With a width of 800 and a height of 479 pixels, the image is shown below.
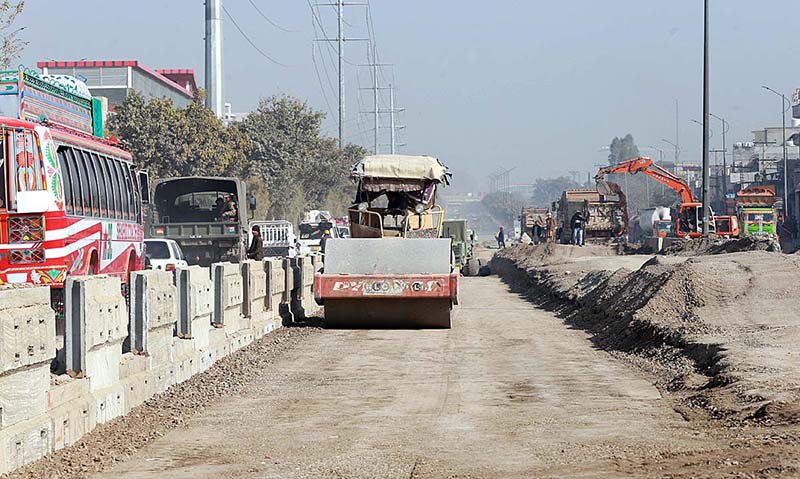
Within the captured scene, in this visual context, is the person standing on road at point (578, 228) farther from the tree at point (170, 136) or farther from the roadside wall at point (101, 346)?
the roadside wall at point (101, 346)

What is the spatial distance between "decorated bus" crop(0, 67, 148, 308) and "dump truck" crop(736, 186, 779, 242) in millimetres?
45727

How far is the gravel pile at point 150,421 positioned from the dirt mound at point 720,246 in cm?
2125

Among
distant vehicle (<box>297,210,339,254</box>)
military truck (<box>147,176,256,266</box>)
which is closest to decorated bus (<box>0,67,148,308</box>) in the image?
military truck (<box>147,176,256,266</box>)

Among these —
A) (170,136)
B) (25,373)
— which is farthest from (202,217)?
(25,373)

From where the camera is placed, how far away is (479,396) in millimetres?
12359

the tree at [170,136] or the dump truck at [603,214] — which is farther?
the dump truck at [603,214]

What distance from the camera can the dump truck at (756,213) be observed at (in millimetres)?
61062

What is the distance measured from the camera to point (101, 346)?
33.9ft

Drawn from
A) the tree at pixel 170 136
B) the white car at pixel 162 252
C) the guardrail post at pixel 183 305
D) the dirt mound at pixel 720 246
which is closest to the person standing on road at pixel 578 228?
the dirt mound at pixel 720 246

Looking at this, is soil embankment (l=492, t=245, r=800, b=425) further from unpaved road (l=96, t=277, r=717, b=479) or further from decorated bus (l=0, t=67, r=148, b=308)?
decorated bus (l=0, t=67, r=148, b=308)

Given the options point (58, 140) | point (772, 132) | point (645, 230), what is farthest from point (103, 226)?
point (772, 132)

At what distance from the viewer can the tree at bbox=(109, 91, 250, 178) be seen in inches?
1893

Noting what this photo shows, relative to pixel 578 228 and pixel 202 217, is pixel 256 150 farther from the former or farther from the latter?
pixel 202 217

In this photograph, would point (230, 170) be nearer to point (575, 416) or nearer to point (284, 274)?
point (284, 274)
